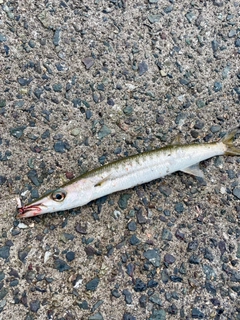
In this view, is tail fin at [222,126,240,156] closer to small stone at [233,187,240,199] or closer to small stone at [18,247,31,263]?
small stone at [233,187,240,199]

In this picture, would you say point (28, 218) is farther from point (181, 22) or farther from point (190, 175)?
point (181, 22)

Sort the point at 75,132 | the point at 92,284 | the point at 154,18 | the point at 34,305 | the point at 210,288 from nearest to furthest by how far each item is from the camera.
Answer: the point at 34,305 → the point at 92,284 → the point at 210,288 → the point at 75,132 → the point at 154,18

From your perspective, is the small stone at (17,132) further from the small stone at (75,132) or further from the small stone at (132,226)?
the small stone at (132,226)

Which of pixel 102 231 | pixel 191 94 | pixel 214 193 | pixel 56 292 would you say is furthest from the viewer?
pixel 191 94

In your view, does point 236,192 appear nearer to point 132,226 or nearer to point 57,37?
point 132,226

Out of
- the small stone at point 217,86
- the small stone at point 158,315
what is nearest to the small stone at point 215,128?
the small stone at point 217,86

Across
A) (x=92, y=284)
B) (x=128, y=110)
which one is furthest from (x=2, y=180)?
(x=128, y=110)

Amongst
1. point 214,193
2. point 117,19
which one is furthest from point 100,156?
point 117,19
